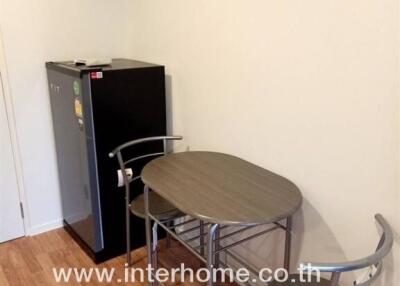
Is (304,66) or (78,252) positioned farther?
(78,252)

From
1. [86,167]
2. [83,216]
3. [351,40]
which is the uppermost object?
[351,40]

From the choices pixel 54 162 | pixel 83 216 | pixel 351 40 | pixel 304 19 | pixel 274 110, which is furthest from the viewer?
pixel 54 162

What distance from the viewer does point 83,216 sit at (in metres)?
2.55

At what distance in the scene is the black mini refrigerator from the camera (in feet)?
7.36

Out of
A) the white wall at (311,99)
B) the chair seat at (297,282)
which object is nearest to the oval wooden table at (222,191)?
the white wall at (311,99)

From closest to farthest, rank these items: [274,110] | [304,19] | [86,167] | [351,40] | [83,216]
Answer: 1. [351,40]
2. [304,19]
3. [274,110]
4. [86,167]
5. [83,216]

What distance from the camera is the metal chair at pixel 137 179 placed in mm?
2121

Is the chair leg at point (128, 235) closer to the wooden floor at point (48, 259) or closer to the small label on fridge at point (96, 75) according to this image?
the wooden floor at point (48, 259)

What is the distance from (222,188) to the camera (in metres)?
1.72

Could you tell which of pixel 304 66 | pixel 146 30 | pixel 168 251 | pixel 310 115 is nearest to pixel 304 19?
pixel 304 66

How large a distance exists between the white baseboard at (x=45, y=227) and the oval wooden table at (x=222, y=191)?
47.8 inches

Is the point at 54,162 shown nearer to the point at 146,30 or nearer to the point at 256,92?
the point at 146,30

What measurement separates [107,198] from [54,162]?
650mm

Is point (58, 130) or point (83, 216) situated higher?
point (58, 130)
